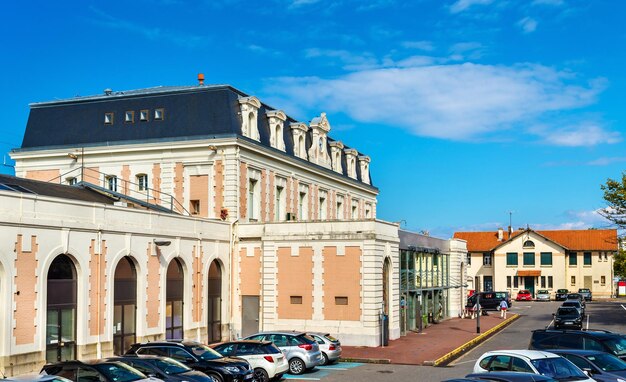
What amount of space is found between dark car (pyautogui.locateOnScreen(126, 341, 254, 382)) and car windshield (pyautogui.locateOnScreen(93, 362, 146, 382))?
3.34 m

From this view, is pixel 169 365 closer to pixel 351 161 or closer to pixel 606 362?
pixel 606 362

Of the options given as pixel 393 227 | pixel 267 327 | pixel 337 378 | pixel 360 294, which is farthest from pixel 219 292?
pixel 337 378

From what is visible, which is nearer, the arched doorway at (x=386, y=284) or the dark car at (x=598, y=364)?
the dark car at (x=598, y=364)

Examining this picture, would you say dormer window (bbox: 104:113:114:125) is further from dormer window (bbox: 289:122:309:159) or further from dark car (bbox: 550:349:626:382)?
dark car (bbox: 550:349:626:382)

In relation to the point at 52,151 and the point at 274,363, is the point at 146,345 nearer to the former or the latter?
the point at 274,363

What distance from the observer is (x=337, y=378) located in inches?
1059

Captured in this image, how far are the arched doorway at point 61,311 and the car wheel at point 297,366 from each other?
8139 millimetres

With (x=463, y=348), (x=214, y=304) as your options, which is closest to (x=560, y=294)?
(x=463, y=348)

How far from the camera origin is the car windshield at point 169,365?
2116 centimetres

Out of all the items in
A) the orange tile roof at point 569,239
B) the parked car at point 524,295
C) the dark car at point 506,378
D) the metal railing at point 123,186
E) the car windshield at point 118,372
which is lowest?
the parked car at point 524,295

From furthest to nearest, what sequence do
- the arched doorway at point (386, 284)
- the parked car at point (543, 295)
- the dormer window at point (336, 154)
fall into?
the parked car at point (543, 295) < the dormer window at point (336, 154) < the arched doorway at point (386, 284)

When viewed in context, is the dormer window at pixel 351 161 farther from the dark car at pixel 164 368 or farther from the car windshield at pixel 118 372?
the car windshield at pixel 118 372

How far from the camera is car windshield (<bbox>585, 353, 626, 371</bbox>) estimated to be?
20.1m

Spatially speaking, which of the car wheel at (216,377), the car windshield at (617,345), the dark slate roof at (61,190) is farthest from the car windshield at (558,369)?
the dark slate roof at (61,190)
